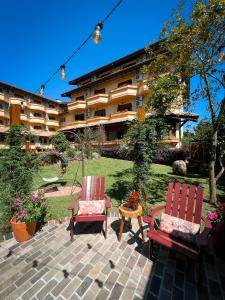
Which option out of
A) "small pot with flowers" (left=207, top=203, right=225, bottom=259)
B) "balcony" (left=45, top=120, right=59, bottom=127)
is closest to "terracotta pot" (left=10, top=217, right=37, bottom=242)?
"small pot with flowers" (left=207, top=203, right=225, bottom=259)

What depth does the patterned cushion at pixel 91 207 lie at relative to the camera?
3971 mm

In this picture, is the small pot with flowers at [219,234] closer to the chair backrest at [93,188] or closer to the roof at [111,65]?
the chair backrest at [93,188]

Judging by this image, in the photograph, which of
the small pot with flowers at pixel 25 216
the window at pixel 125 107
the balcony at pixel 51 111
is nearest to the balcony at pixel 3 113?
the balcony at pixel 51 111

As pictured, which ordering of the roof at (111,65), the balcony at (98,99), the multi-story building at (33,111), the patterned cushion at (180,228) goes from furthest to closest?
the multi-story building at (33,111) → the balcony at (98,99) → the roof at (111,65) → the patterned cushion at (180,228)

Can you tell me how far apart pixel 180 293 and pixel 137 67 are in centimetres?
2232

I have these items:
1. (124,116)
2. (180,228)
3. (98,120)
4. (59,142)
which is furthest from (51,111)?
(180,228)

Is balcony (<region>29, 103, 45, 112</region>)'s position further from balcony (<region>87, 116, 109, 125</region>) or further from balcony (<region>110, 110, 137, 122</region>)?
balcony (<region>110, 110, 137, 122</region>)

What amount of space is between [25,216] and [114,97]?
20920 millimetres

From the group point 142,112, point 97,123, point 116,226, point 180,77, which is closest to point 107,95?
point 97,123

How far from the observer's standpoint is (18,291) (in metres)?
2.42

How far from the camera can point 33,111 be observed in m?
32.3

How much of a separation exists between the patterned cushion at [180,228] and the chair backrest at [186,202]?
113 mm

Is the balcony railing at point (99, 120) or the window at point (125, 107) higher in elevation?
the window at point (125, 107)

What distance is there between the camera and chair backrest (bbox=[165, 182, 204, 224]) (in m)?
3.18
